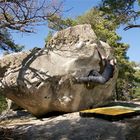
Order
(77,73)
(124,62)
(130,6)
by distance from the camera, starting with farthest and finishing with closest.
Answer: (124,62)
(130,6)
(77,73)

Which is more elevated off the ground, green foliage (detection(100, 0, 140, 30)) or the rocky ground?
green foliage (detection(100, 0, 140, 30))

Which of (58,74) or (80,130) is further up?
(58,74)

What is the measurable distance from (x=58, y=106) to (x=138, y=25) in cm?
716

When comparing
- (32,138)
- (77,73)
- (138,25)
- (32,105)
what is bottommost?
(32,138)

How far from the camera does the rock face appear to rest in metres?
11.8

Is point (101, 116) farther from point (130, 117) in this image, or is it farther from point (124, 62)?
point (124, 62)

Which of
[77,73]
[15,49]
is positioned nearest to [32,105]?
[77,73]

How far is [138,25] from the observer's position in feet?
55.7

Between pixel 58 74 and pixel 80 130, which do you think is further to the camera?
pixel 58 74

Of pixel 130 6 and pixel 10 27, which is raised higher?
pixel 130 6

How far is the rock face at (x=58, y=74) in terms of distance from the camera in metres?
11.8

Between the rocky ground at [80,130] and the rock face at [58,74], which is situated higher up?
the rock face at [58,74]

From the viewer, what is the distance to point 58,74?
1173 centimetres

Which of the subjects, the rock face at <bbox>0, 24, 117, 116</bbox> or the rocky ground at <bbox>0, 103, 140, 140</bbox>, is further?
the rock face at <bbox>0, 24, 117, 116</bbox>
